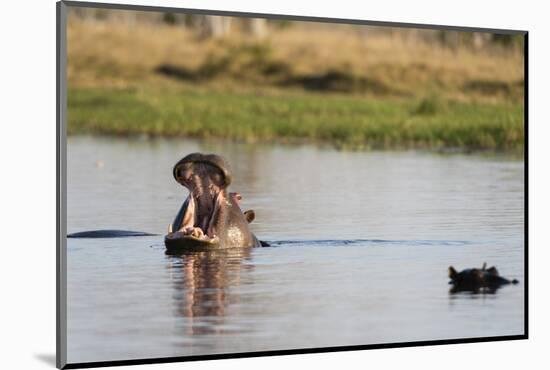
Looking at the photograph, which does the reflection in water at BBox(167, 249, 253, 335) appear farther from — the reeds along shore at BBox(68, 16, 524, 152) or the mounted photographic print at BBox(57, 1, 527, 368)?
the reeds along shore at BBox(68, 16, 524, 152)

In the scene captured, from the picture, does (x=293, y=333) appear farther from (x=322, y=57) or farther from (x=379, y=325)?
(x=322, y=57)

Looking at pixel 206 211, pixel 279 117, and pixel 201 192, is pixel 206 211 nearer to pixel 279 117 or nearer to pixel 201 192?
pixel 201 192

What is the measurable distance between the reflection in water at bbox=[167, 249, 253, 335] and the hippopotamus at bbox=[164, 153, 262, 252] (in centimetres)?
9

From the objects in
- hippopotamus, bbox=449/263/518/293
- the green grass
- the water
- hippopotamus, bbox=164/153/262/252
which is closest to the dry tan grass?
the green grass

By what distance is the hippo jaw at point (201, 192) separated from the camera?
12.1 metres

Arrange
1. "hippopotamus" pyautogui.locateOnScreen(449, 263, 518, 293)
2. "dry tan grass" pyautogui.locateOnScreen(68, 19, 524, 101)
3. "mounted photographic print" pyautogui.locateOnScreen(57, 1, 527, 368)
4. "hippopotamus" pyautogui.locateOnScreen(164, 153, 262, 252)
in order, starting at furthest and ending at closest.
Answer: "dry tan grass" pyautogui.locateOnScreen(68, 19, 524, 101), "hippopotamus" pyautogui.locateOnScreen(164, 153, 262, 252), "hippopotamus" pyautogui.locateOnScreen(449, 263, 518, 293), "mounted photographic print" pyautogui.locateOnScreen(57, 1, 527, 368)

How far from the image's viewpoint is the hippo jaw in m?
12.1

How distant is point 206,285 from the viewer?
11211mm

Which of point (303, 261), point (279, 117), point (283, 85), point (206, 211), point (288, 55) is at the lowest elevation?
point (303, 261)

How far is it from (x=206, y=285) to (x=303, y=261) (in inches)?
45.6

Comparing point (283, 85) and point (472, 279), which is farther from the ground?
point (283, 85)

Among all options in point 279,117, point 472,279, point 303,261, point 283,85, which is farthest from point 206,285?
point 283,85

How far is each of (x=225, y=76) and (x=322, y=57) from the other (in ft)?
4.79

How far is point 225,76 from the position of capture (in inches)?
746
